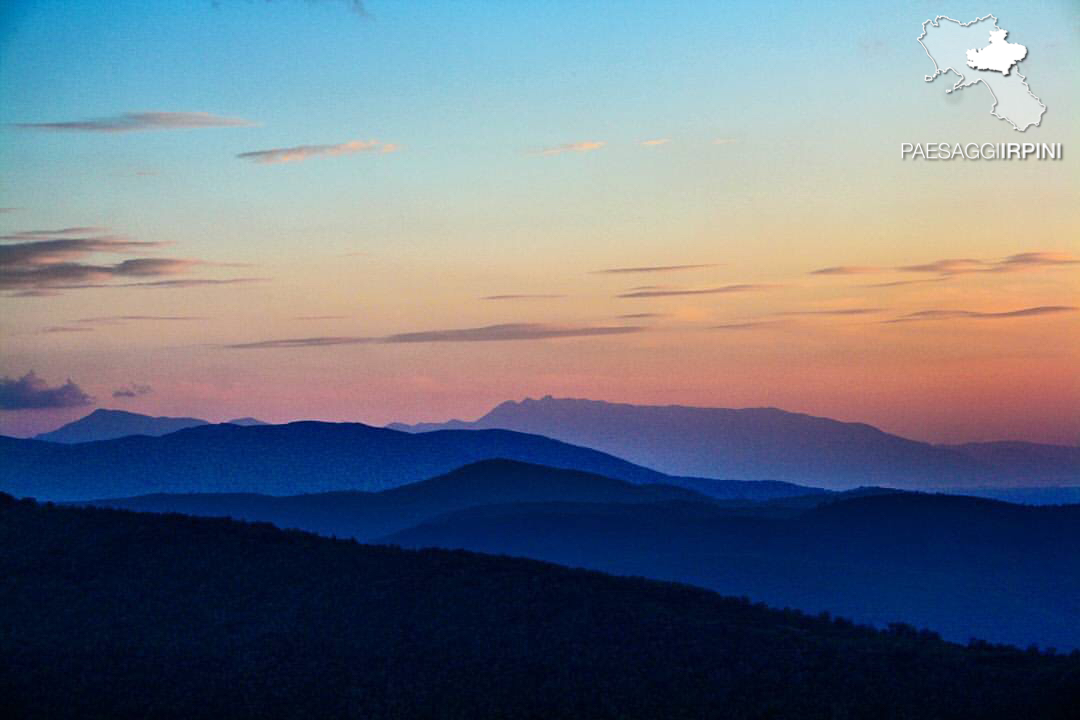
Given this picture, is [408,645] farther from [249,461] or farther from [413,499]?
[249,461]

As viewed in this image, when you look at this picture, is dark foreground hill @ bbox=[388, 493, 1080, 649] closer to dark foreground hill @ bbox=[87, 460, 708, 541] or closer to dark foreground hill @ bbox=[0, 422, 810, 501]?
dark foreground hill @ bbox=[87, 460, 708, 541]

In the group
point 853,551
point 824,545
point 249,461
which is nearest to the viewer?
point 853,551

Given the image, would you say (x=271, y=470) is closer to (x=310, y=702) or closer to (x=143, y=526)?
(x=143, y=526)

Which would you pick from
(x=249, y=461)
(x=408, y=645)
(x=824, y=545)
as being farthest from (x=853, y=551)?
(x=249, y=461)

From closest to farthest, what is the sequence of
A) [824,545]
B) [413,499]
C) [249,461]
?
[824,545] < [413,499] < [249,461]

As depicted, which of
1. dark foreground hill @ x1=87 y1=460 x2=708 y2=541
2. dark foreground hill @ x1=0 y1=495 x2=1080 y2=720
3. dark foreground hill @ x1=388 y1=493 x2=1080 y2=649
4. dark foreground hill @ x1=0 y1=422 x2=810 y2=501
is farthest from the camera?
dark foreground hill @ x1=0 y1=422 x2=810 y2=501

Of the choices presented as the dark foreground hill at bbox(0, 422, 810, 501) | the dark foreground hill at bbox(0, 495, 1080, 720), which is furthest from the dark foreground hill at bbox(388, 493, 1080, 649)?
the dark foreground hill at bbox(0, 422, 810, 501)
